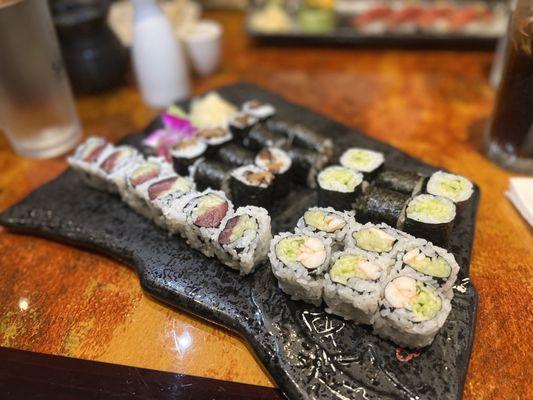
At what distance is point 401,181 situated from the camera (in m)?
1.96

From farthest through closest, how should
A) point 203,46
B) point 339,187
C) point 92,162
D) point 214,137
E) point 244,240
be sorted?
point 203,46 < point 214,137 < point 92,162 < point 339,187 < point 244,240

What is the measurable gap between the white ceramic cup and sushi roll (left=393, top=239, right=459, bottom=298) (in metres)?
2.35

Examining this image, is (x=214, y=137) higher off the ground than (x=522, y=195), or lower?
higher

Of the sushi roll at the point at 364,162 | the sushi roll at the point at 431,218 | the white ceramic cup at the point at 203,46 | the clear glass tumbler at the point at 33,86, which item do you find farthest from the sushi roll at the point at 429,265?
the white ceramic cup at the point at 203,46

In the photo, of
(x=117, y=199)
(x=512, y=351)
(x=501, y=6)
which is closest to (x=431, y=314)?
(x=512, y=351)

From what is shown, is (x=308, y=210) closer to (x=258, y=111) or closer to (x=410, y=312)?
(x=410, y=312)

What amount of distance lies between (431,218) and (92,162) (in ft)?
5.56

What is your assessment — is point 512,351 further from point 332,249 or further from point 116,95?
point 116,95

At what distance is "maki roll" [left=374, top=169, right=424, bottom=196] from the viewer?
6.32 feet

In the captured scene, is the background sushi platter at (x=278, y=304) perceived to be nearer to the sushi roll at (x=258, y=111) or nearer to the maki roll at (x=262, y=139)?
the maki roll at (x=262, y=139)

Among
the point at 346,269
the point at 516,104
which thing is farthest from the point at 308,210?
the point at 516,104

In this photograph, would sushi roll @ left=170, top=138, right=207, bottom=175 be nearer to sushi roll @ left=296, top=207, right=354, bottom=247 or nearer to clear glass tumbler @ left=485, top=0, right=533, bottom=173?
sushi roll @ left=296, top=207, right=354, bottom=247

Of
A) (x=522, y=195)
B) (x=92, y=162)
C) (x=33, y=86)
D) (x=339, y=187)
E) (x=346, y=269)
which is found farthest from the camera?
(x=33, y=86)

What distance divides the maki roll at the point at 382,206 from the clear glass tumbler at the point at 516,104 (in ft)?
2.65
